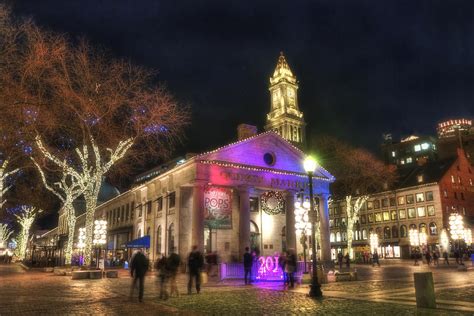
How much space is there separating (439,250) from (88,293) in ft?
187

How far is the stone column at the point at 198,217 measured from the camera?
116ft

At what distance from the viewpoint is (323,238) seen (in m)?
45.2

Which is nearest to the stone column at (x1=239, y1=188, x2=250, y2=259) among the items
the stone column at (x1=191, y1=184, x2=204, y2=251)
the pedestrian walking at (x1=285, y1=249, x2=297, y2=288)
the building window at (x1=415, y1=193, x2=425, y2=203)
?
the stone column at (x1=191, y1=184, x2=204, y2=251)

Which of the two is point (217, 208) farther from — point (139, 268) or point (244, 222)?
point (139, 268)

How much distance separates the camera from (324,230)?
45375 mm

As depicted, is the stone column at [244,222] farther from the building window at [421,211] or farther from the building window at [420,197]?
the building window at [420,197]

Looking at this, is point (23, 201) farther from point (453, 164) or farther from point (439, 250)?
point (453, 164)

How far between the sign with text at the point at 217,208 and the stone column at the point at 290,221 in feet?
23.1

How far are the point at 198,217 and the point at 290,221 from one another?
9.83m

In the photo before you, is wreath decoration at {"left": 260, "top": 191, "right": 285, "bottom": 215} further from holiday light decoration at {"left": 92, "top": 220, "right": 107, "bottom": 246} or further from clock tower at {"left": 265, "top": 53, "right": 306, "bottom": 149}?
clock tower at {"left": 265, "top": 53, "right": 306, "bottom": 149}

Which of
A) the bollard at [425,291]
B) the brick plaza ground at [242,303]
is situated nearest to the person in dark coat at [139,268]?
the brick plaza ground at [242,303]

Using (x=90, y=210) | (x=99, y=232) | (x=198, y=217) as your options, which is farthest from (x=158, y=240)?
(x=90, y=210)

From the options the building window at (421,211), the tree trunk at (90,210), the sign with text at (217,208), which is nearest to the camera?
the tree trunk at (90,210)

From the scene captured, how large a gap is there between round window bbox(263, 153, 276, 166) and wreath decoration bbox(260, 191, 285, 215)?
122 inches
